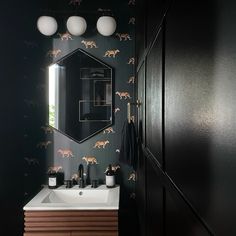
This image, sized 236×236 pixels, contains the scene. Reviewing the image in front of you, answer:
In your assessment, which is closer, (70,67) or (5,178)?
(5,178)

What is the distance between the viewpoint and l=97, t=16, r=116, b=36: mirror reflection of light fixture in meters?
2.15

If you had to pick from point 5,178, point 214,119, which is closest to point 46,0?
point 5,178

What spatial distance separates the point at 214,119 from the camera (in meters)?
0.41

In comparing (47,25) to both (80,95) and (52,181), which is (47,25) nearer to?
(80,95)

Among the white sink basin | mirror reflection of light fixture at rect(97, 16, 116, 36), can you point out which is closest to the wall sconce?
mirror reflection of light fixture at rect(97, 16, 116, 36)

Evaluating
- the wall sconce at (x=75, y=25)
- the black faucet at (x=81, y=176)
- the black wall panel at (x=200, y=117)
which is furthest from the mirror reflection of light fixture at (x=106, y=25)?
the black wall panel at (x=200, y=117)

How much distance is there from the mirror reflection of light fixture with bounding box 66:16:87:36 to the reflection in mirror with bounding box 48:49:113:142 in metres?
0.18

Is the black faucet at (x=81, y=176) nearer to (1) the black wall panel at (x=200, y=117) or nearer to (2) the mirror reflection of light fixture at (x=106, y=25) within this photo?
(2) the mirror reflection of light fixture at (x=106, y=25)

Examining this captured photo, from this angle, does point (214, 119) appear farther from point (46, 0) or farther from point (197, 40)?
point (46, 0)

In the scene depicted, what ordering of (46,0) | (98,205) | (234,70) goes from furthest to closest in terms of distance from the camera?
(46,0) < (98,205) < (234,70)

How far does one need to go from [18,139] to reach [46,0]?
1.19 m

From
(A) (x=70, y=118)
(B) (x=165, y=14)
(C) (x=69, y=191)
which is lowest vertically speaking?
(C) (x=69, y=191)

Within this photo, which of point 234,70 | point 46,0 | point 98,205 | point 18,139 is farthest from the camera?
point 46,0

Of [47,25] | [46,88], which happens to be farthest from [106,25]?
[46,88]
